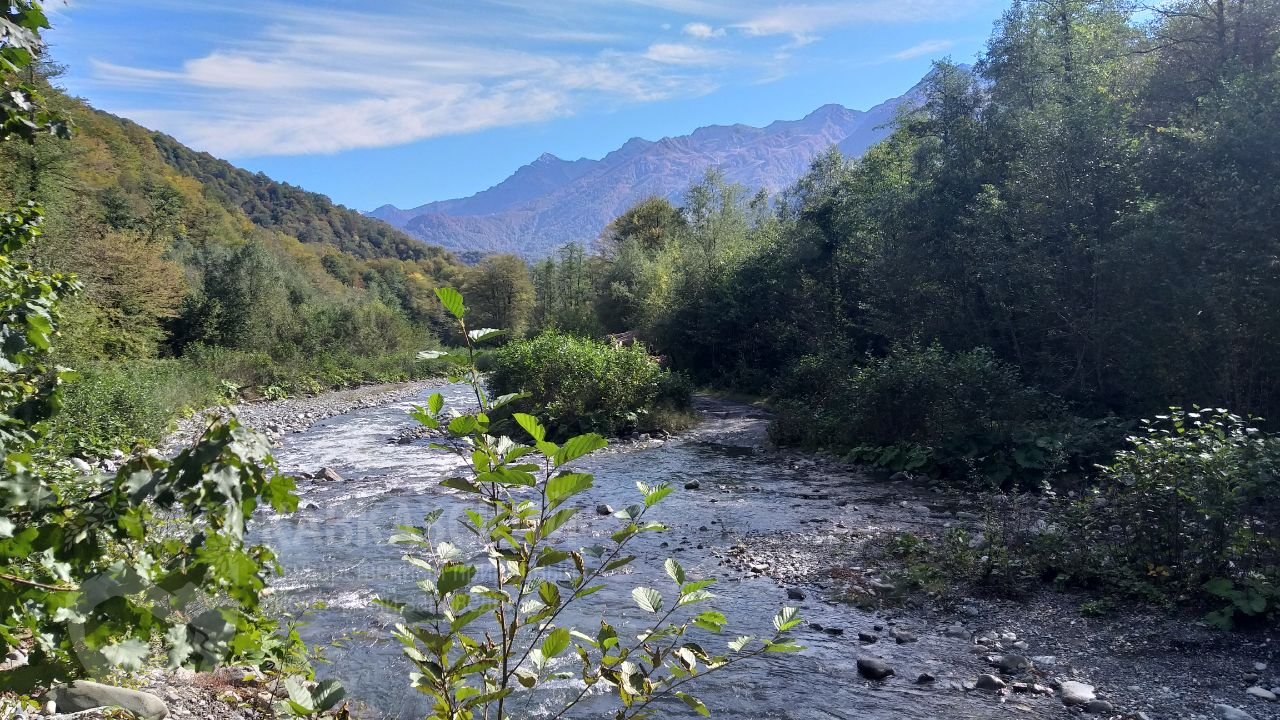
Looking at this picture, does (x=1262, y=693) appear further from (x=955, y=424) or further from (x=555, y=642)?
(x=955, y=424)

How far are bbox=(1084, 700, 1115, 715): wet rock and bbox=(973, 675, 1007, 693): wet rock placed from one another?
0.55 meters

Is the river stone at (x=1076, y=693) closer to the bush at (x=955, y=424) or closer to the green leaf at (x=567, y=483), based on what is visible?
the green leaf at (x=567, y=483)

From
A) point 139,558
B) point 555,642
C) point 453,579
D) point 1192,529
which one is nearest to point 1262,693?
point 1192,529

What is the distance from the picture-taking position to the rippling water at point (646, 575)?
544cm

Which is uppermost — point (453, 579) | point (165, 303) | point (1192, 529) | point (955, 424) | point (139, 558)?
point (165, 303)

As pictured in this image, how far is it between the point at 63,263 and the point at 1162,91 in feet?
92.1

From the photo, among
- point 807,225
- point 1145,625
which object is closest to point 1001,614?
point 1145,625

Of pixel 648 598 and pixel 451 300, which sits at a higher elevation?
pixel 451 300

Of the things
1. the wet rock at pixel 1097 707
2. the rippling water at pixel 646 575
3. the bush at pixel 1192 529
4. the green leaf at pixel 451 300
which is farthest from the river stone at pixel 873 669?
the green leaf at pixel 451 300

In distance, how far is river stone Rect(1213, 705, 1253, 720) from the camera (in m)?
4.75

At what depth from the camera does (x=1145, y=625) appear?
618 centimetres

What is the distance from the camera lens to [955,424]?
12852 mm

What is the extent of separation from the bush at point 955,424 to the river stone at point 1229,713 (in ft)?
19.5

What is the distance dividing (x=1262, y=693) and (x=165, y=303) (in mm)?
32124
